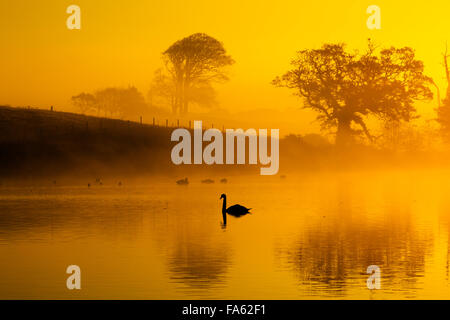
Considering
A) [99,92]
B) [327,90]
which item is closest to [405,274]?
[327,90]

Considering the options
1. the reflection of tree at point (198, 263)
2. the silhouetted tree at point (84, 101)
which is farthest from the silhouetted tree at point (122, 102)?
the reflection of tree at point (198, 263)

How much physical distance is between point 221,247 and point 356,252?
5209 mm

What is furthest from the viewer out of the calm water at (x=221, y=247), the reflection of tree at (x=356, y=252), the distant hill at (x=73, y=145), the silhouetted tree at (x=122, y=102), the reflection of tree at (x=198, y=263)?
the silhouetted tree at (x=122, y=102)

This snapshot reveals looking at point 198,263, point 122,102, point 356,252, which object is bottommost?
point 198,263

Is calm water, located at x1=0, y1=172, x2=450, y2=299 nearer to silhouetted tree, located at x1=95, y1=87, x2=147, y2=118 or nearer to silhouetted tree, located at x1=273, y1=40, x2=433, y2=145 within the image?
silhouetted tree, located at x1=273, y1=40, x2=433, y2=145

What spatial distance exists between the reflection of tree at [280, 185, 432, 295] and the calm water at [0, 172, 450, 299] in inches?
1.5

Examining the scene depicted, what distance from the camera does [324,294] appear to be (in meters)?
20.7

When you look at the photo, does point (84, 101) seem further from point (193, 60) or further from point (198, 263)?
point (198, 263)

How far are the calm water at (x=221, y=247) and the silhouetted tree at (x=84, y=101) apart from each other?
336ft

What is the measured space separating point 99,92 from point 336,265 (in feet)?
453

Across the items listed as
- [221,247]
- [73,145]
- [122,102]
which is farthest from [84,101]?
[221,247]

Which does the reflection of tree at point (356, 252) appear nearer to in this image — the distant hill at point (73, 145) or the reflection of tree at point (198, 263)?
the reflection of tree at point (198, 263)

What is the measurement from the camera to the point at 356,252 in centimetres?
2823

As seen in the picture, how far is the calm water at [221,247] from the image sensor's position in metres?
21.7
